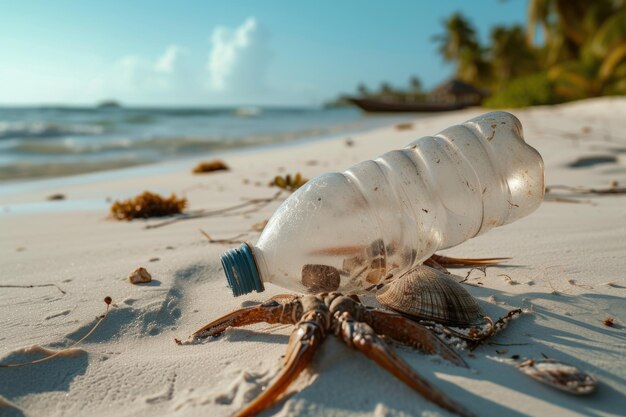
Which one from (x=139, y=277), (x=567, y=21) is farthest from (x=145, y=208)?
(x=567, y=21)

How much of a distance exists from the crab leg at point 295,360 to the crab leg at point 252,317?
0.15 metres

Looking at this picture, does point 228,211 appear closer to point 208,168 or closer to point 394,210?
point 394,210

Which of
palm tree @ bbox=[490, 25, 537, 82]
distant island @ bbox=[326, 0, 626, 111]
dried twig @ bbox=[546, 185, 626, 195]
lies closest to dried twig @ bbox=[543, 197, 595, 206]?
dried twig @ bbox=[546, 185, 626, 195]

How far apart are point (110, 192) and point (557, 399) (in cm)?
550

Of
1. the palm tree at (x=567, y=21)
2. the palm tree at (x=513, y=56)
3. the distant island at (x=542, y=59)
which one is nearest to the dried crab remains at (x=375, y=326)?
the distant island at (x=542, y=59)

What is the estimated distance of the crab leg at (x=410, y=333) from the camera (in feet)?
4.78

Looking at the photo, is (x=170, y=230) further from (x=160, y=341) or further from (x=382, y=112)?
(x=382, y=112)

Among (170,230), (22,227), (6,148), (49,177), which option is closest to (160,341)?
(170,230)

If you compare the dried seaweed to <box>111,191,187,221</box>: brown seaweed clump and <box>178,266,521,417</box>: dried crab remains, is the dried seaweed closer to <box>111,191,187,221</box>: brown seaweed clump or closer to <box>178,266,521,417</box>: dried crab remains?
<box>111,191,187,221</box>: brown seaweed clump

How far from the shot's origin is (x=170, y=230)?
357cm

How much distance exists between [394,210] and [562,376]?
A: 2.62ft

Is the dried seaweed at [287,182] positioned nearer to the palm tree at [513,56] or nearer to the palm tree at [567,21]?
the palm tree at [567,21]

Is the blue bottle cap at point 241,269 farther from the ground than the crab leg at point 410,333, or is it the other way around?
the blue bottle cap at point 241,269

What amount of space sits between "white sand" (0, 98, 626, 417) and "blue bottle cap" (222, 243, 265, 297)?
0.19 metres
